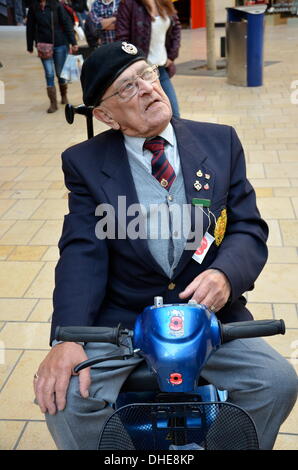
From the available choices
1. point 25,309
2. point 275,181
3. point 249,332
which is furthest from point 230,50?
point 249,332

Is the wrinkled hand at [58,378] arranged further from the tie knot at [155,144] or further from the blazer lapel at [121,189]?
the tie knot at [155,144]

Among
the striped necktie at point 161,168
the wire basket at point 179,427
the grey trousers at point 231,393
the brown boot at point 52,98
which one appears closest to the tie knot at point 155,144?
the striped necktie at point 161,168

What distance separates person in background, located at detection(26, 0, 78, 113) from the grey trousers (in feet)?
23.3

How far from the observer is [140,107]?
1892 millimetres

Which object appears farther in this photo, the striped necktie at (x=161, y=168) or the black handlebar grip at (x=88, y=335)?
the striped necktie at (x=161, y=168)

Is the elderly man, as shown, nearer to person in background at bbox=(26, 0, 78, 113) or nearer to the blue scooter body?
the blue scooter body

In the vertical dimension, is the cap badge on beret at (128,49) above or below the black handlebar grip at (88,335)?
above

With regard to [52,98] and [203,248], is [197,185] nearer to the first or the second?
[203,248]

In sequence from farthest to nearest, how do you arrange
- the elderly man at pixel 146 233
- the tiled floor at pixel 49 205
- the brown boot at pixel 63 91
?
the brown boot at pixel 63 91 → the tiled floor at pixel 49 205 → the elderly man at pixel 146 233

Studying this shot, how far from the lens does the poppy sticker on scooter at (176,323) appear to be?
1.31m

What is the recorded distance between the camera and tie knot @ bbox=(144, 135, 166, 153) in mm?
A: 1962

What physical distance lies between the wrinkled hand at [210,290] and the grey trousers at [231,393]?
16cm

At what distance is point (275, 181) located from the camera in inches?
200
